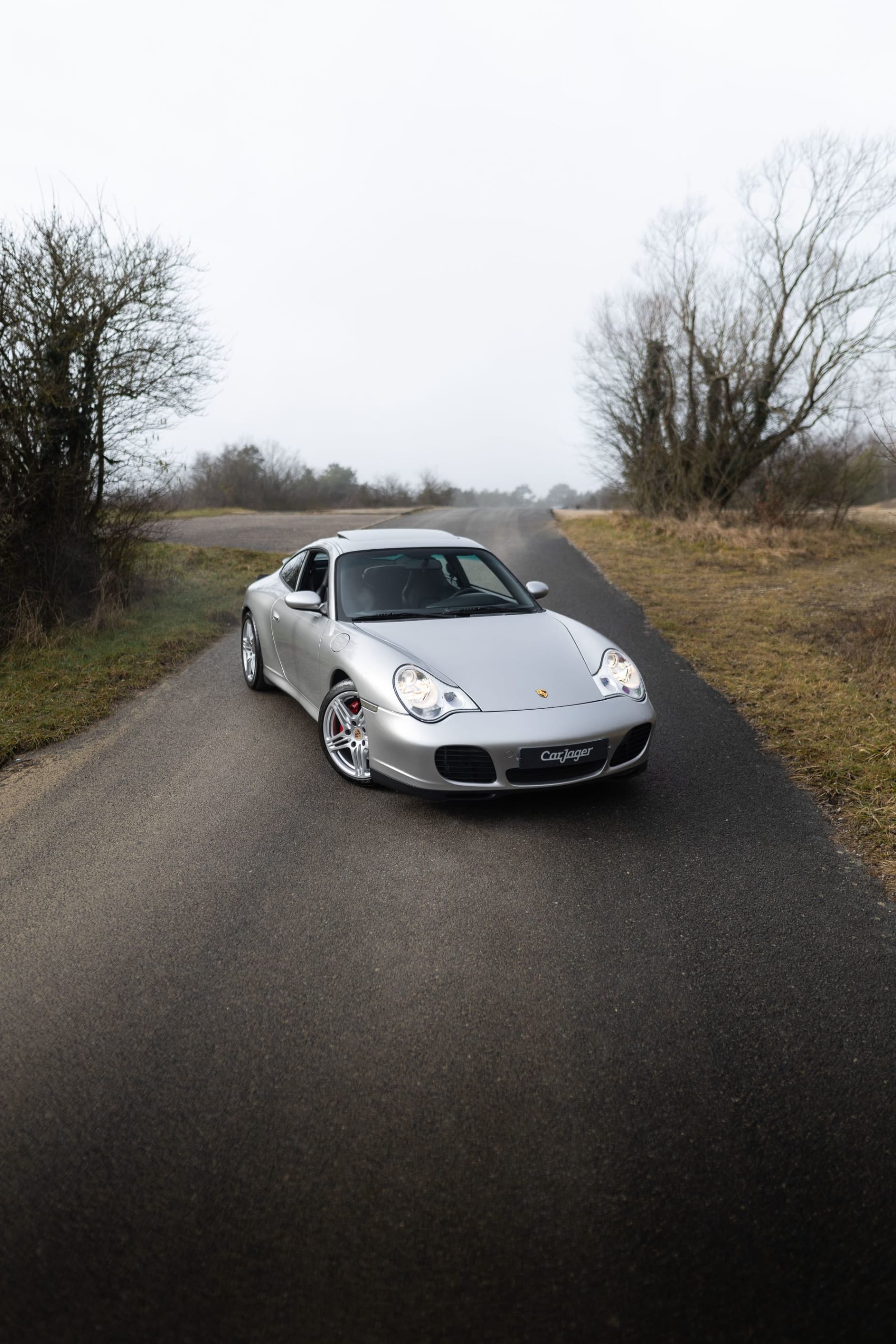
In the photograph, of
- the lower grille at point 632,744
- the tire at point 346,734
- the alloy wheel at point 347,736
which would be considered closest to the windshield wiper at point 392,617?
the tire at point 346,734

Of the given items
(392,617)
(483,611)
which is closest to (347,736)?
(392,617)

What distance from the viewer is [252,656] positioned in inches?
283

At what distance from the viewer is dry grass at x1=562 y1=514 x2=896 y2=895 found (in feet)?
16.4

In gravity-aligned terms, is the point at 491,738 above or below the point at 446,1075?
above

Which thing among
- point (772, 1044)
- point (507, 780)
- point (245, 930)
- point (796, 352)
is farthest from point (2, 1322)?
point (796, 352)

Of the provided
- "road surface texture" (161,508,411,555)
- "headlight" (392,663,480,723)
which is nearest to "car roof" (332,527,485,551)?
"headlight" (392,663,480,723)

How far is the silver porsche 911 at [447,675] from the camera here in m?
4.23

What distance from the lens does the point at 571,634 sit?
519 cm

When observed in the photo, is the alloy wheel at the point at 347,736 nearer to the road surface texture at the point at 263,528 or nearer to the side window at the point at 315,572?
the side window at the point at 315,572

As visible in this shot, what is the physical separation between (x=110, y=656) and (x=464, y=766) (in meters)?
5.67

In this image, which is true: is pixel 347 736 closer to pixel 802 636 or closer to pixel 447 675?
pixel 447 675

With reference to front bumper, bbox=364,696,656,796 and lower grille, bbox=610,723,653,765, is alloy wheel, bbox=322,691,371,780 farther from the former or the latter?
lower grille, bbox=610,723,653,765

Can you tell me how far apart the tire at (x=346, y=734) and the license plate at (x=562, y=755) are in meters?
0.99

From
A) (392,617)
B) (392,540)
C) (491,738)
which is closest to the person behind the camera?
(491,738)
